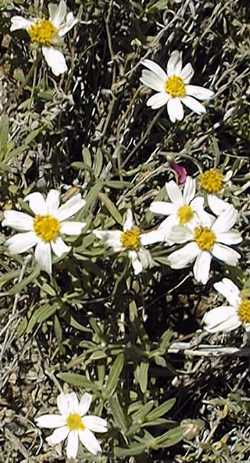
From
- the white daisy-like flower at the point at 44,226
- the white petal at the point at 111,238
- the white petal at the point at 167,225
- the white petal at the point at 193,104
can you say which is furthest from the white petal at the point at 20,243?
the white petal at the point at 193,104

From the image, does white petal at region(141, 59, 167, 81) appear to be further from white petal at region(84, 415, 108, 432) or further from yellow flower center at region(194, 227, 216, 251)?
white petal at region(84, 415, 108, 432)

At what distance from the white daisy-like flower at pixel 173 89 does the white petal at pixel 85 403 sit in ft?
1.86

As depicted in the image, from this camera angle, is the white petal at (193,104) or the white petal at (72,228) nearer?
the white petal at (72,228)

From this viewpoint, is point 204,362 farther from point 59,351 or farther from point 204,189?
point 204,189

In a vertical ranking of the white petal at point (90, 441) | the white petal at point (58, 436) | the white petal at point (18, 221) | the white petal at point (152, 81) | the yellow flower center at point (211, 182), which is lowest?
the white petal at point (90, 441)

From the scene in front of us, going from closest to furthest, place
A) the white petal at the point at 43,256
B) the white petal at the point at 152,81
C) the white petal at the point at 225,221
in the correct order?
the white petal at the point at 43,256, the white petal at the point at 225,221, the white petal at the point at 152,81

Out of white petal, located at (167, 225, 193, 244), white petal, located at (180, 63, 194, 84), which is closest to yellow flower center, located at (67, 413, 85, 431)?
white petal, located at (167, 225, 193, 244)

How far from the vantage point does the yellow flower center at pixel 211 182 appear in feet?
5.65

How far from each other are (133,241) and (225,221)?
18 cm

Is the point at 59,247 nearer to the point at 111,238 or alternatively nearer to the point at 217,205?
the point at 111,238

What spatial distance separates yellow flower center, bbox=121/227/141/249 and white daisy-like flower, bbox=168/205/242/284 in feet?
0.21

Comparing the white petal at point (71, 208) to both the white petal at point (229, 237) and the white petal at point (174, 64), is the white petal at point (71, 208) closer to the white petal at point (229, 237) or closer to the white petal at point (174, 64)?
the white petal at point (229, 237)

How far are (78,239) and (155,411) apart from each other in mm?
388

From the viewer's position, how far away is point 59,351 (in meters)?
1.88
